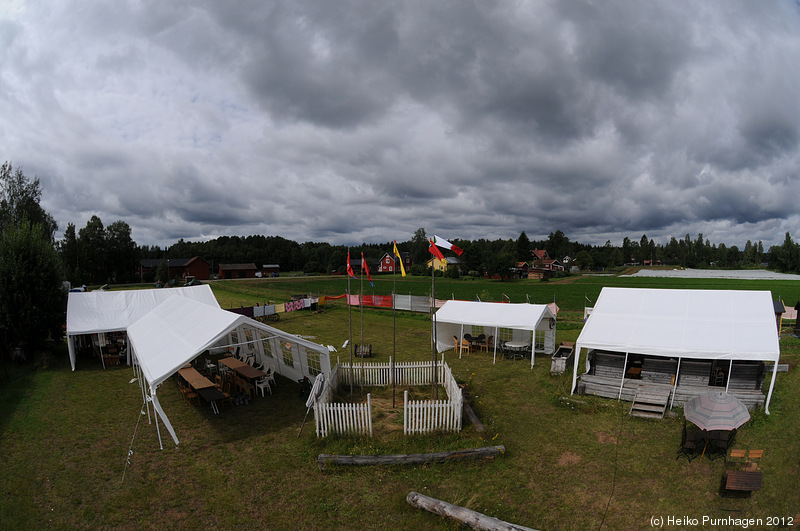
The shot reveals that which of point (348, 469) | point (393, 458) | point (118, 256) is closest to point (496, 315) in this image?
point (393, 458)

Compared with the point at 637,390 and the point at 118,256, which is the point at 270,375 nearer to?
the point at 637,390

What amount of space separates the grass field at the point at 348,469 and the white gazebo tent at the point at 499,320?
3603mm

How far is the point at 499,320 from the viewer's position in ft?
52.6

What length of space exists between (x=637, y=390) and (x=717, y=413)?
359cm

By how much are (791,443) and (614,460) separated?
14.0 feet

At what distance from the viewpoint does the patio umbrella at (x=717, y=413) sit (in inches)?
295

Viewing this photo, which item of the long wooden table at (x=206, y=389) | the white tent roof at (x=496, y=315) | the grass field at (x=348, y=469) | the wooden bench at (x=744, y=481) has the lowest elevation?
the grass field at (x=348, y=469)

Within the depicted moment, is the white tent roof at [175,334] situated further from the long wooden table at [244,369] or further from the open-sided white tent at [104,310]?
Answer: the open-sided white tent at [104,310]

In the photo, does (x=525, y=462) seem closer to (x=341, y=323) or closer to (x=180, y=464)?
(x=180, y=464)

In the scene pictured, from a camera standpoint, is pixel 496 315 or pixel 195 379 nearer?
pixel 195 379

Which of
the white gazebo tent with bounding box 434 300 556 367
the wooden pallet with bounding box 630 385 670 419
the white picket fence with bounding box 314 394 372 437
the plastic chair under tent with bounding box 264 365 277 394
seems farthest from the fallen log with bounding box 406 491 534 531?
the white gazebo tent with bounding box 434 300 556 367

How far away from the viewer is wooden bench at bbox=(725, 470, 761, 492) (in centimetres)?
657

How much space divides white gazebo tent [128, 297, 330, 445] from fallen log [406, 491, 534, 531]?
5547 millimetres

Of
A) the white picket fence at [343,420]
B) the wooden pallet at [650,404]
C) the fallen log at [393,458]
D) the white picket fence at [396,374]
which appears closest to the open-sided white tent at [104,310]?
the white picket fence at [396,374]
